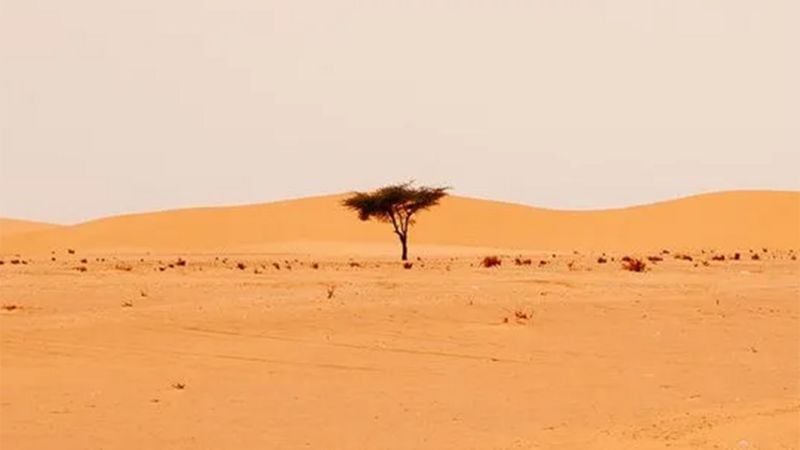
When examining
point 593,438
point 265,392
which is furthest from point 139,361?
point 593,438

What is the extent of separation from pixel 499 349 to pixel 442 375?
6.39 ft

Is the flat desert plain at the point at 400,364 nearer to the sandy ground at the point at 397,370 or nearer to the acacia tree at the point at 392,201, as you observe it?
the sandy ground at the point at 397,370

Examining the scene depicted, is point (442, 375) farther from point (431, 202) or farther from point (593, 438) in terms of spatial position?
point (431, 202)

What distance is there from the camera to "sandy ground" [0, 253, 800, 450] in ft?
30.8

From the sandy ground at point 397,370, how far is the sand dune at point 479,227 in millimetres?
86364

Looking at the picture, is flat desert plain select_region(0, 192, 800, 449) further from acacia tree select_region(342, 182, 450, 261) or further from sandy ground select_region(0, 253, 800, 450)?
acacia tree select_region(342, 182, 450, 261)

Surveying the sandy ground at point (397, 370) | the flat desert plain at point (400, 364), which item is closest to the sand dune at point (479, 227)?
the flat desert plain at point (400, 364)

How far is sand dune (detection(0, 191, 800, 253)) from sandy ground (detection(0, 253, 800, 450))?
86.4 metres

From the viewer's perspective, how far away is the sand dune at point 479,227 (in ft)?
355

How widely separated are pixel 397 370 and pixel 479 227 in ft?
355

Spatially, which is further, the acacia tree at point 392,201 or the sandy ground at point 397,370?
the acacia tree at point 392,201

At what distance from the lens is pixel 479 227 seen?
395 feet

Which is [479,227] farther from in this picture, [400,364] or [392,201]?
[400,364]

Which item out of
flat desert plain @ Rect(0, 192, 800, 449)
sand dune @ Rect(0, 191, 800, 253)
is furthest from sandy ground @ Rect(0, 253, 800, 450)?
sand dune @ Rect(0, 191, 800, 253)
